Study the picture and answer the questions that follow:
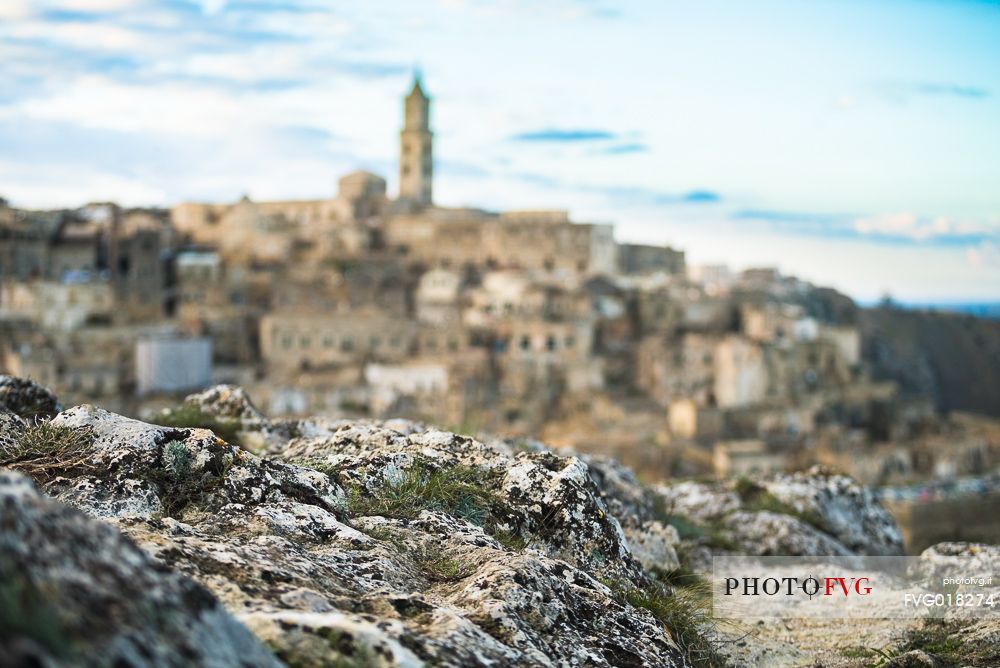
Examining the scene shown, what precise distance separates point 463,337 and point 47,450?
38.0m

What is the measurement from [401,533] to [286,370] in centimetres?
3682

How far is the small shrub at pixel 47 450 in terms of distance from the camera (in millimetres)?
3910

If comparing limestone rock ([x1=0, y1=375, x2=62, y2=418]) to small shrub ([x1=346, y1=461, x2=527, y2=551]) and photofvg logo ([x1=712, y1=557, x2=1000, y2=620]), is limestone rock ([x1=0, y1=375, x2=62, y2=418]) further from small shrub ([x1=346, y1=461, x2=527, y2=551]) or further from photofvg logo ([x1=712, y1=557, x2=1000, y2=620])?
photofvg logo ([x1=712, y1=557, x2=1000, y2=620])

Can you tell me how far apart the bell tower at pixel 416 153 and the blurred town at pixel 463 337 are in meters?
6.58

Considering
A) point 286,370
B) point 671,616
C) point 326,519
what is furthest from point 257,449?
point 286,370

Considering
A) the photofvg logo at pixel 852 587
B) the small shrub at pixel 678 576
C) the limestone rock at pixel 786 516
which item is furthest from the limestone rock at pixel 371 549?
the limestone rock at pixel 786 516

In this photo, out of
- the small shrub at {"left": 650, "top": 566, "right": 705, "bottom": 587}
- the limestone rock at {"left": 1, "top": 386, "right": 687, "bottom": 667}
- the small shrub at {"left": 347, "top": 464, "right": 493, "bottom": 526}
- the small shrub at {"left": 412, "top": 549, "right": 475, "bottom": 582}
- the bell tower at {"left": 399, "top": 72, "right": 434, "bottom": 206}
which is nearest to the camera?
the limestone rock at {"left": 1, "top": 386, "right": 687, "bottom": 667}

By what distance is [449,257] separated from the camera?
184 ft

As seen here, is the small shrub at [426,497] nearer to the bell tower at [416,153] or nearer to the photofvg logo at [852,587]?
the photofvg logo at [852,587]

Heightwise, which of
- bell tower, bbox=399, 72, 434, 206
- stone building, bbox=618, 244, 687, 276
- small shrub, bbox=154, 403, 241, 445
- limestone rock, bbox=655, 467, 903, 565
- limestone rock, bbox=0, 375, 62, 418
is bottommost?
limestone rock, bbox=655, 467, 903, 565

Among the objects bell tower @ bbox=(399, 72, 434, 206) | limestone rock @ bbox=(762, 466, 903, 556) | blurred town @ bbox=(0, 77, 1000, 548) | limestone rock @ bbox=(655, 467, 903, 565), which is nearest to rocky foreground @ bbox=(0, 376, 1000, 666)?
limestone rock @ bbox=(655, 467, 903, 565)

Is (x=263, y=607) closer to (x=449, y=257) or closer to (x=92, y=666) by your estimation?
(x=92, y=666)

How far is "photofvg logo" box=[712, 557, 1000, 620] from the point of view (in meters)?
5.32

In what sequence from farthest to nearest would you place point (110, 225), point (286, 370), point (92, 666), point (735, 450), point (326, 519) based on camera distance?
point (110, 225) < point (286, 370) < point (735, 450) < point (326, 519) < point (92, 666)
